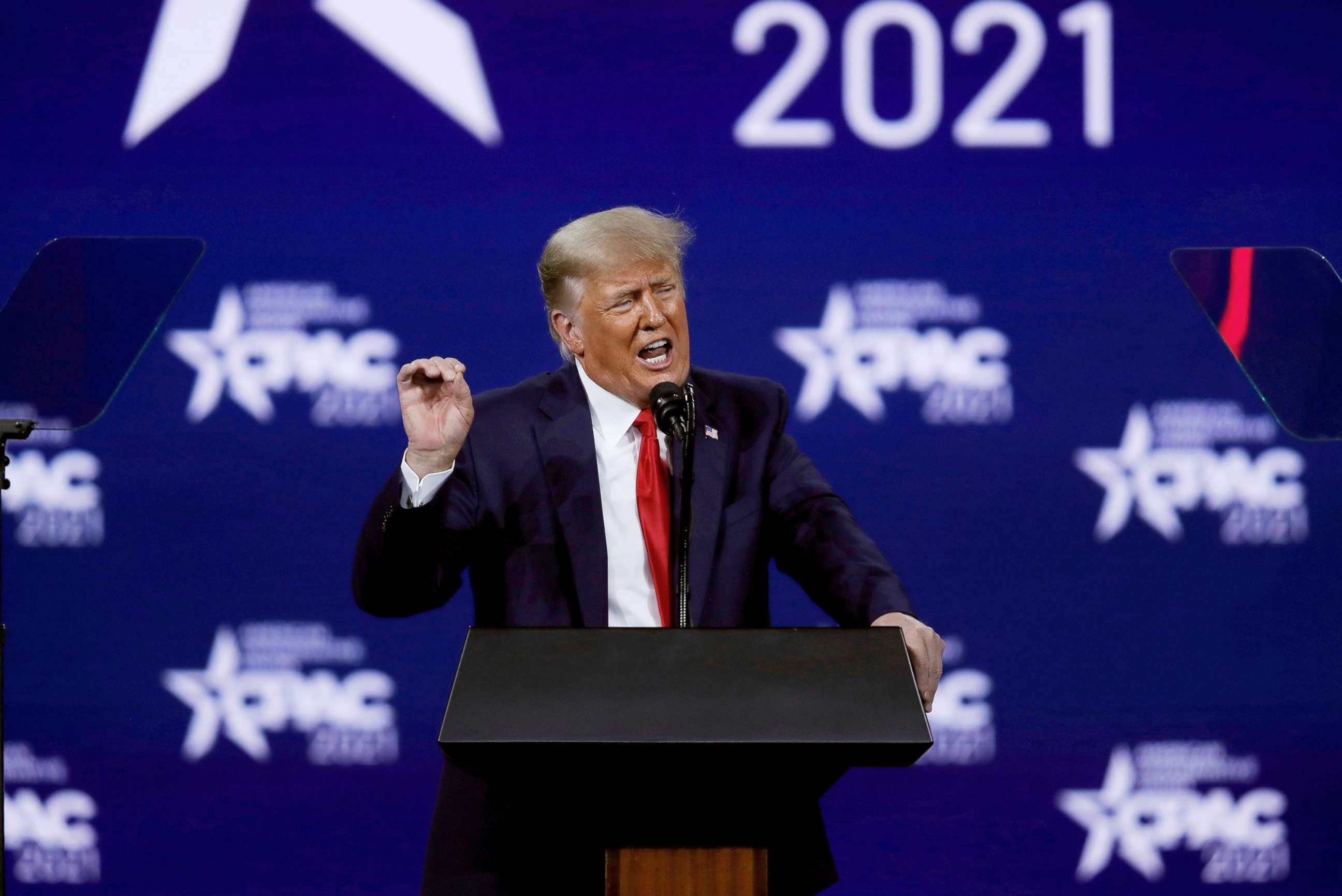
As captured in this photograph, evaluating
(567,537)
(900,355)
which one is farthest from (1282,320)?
(567,537)

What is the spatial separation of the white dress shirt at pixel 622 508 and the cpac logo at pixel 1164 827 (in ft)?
6.31

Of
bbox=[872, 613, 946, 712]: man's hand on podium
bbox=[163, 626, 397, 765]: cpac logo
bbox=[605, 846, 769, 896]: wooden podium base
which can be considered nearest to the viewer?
bbox=[605, 846, 769, 896]: wooden podium base

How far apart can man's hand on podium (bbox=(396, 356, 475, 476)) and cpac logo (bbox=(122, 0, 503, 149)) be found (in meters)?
1.81

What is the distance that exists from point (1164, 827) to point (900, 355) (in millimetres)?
1401

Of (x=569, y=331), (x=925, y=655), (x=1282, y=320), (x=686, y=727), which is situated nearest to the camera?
(x=686, y=727)

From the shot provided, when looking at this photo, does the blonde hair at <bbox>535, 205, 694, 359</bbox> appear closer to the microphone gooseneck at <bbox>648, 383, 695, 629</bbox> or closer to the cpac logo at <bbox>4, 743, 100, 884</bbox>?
the microphone gooseneck at <bbox>648, 383, 695, 629</bbox>

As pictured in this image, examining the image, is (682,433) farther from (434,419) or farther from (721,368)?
(721,368)

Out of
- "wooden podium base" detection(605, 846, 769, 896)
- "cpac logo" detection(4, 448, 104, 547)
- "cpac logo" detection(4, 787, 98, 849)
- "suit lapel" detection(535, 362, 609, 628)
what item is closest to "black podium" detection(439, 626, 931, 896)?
"wooden podium base" detection(605, 846, 769, 896)

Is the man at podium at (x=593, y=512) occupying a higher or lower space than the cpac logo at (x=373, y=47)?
lower

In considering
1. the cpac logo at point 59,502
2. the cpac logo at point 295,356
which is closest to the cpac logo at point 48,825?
the cpac logo at point 59,502

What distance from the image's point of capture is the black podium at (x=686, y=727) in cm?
109

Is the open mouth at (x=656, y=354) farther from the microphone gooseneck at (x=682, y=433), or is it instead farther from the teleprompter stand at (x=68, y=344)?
the teleprompter stand at (x=68, y=344)

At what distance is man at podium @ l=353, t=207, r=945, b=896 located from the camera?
1.71 meters

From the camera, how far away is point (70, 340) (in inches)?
104
